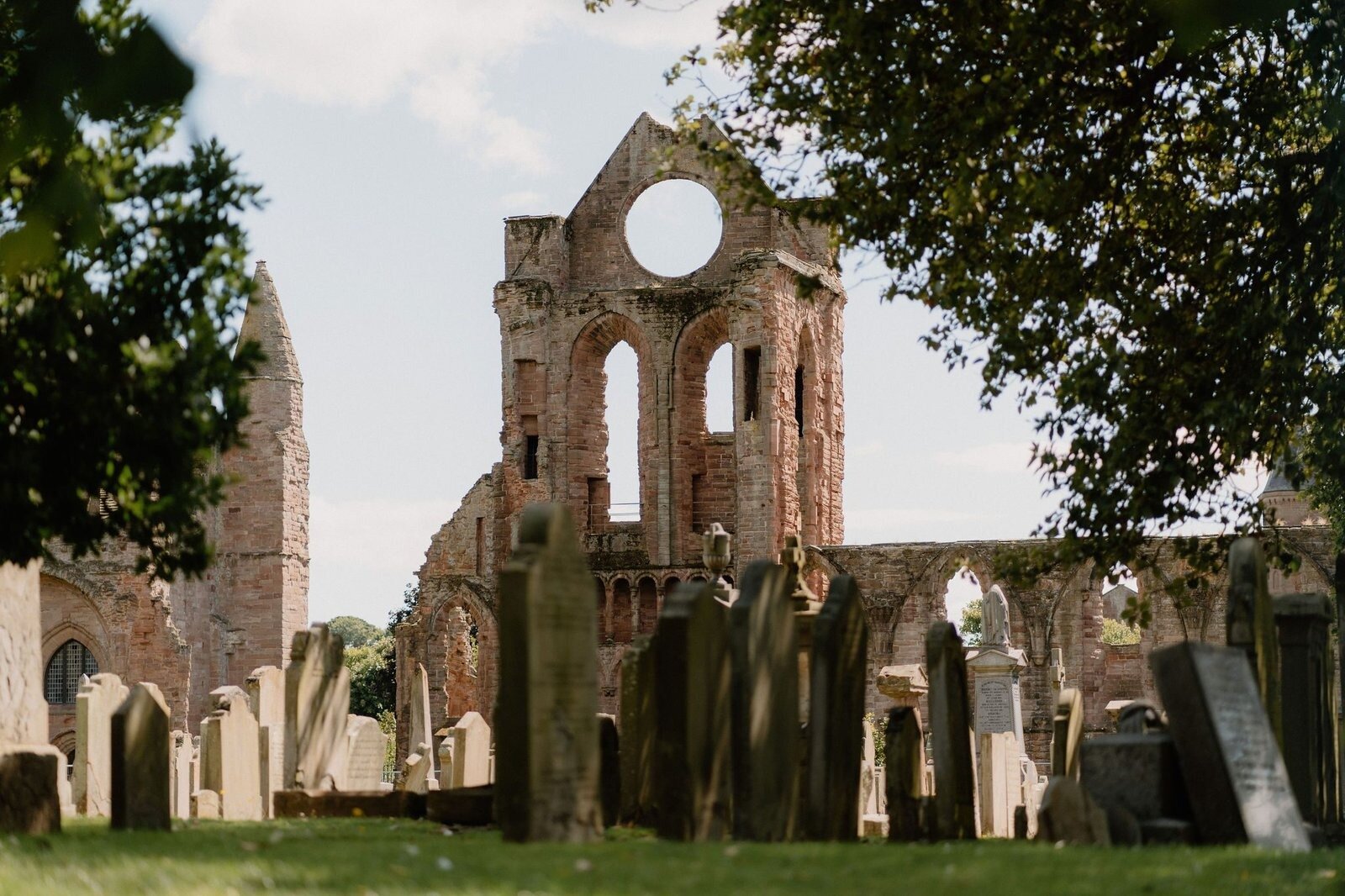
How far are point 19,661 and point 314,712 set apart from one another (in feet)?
9.33

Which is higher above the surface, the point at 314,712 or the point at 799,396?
the point at 799,396

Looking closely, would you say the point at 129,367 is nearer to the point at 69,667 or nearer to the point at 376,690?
the point at 69,667

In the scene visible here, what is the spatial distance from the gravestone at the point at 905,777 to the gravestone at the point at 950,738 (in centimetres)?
17

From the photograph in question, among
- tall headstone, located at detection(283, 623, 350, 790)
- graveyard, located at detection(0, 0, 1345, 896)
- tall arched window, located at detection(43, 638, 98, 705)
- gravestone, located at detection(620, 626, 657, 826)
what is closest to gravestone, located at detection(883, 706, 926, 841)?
graveyard, located at detection(0, 0, 1345, 896)

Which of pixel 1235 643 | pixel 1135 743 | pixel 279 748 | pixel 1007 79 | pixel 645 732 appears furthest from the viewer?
pixel 279 748

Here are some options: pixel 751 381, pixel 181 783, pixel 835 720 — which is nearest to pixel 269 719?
pixel 181 783

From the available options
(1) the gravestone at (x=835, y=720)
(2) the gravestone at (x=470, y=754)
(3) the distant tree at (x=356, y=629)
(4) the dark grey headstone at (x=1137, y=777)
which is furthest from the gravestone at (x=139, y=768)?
(3) the distant tree at (x=356, y=629)

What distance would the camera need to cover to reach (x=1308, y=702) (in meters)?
11.0

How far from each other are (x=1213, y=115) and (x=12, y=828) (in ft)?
31.3

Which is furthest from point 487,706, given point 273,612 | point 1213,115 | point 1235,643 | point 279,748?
point 1235,643

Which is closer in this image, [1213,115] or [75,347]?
[75,347]

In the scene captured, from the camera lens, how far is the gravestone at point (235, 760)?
14594mm

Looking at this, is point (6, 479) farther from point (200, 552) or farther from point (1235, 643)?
point (1235, 643)

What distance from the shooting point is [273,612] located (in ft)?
154
